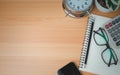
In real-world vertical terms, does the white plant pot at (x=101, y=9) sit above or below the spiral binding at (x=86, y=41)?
above

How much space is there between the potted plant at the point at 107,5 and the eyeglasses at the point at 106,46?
83mm

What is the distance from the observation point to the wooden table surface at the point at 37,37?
3.31 feet

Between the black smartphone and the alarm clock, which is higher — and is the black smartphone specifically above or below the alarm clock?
below

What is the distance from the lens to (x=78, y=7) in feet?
3.35

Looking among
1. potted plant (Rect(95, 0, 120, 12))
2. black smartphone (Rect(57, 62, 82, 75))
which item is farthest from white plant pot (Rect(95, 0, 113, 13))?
black smartphone (Rect(57, 62, 82, 75))

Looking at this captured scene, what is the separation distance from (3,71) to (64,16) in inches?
13.0

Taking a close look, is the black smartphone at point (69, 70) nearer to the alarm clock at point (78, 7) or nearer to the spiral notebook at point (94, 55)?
the spiral notebook at point (94, 55)

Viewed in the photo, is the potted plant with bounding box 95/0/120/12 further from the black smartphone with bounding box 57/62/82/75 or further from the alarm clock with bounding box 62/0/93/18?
the black smartphone with bounding box 57/62/82/75

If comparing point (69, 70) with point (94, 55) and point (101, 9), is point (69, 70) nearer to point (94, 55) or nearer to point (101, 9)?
point (94, 55)

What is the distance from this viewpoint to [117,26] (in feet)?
3.29

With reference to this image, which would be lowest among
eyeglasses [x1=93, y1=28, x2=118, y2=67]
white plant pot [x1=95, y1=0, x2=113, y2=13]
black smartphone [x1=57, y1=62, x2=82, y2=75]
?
black smartphone [x1=57, y1=62, x2=82, y2=75]

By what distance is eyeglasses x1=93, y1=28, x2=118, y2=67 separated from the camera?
0.99 m

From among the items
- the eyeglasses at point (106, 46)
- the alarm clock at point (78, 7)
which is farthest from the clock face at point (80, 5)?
the eyeglasses at point (106, 46)

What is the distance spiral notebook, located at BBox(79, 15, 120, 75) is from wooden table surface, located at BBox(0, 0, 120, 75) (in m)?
0.02
